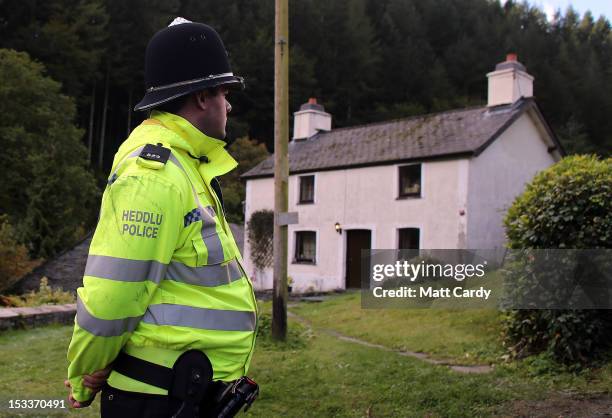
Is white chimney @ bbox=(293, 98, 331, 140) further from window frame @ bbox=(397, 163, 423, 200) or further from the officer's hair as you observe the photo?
the officer's hair

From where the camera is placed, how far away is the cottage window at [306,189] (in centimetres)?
2244

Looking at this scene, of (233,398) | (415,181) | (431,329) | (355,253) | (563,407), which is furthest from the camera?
(355,253)

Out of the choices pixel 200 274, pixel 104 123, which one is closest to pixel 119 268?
pixel 200 274

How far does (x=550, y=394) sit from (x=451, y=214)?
1262 cm

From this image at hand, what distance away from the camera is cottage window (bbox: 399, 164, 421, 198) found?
19219mm

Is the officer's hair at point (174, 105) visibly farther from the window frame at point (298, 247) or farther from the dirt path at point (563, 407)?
the window frame at point (298, 247)

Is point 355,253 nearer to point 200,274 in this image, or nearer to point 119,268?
point 200,274

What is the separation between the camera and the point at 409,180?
19.5 m

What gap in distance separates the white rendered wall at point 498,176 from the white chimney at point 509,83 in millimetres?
827

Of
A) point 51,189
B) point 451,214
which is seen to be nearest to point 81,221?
point 51,189

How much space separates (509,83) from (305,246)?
974 centimetres

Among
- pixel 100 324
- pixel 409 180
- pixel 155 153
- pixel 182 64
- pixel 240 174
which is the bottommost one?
pixel 100 324

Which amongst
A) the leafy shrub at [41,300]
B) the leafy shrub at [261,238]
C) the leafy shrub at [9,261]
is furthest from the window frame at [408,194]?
the leafy shrub at [9,261]

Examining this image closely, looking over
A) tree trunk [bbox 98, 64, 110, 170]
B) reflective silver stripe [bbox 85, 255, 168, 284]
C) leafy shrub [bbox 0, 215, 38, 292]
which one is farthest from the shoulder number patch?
tree trunk [bbox 98, 64, 110, 170]
